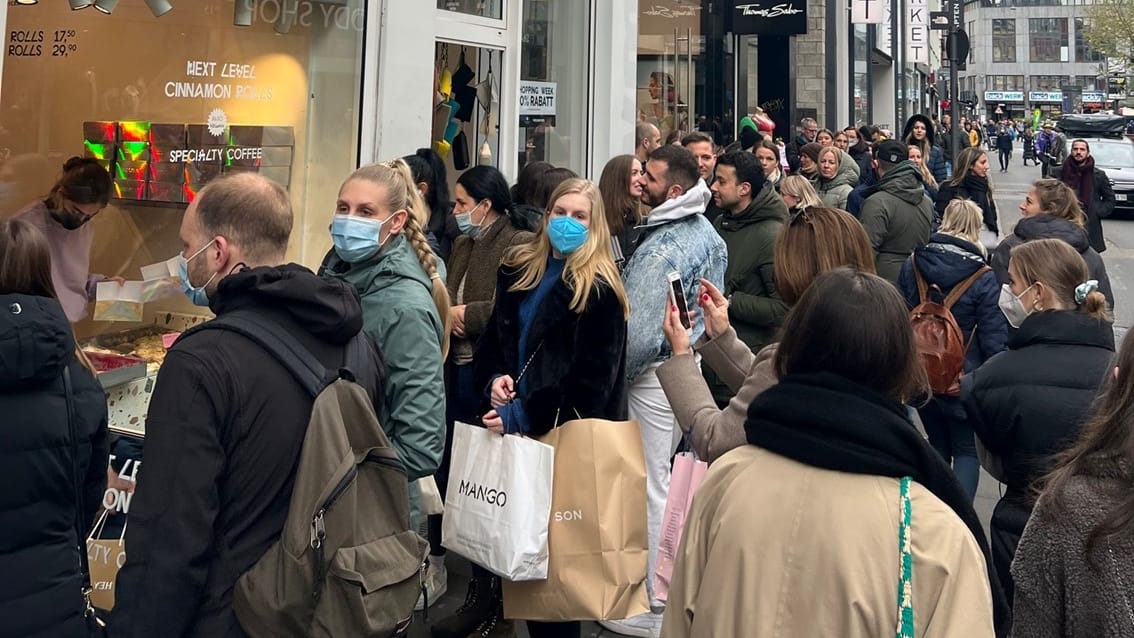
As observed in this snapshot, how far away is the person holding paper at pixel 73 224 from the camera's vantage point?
5.72 m

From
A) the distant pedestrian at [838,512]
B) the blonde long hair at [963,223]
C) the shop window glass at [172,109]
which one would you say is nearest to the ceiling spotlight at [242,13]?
the shop window glass at [172,109]

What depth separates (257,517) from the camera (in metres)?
2.59

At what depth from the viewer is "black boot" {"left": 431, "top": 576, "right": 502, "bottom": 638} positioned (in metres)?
5.11

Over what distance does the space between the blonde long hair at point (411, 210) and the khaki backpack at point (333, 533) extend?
1.29 metres

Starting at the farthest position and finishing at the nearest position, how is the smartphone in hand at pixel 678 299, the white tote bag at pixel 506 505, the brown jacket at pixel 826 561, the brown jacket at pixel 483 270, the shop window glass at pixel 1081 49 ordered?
the shop window glass at pixel 1081 49
the brown jacket at pixel 483 270
the white tote bag at pixel 506 505
the smartphone in hand at pixel 678 299
the brown jacket at pixel 826 561

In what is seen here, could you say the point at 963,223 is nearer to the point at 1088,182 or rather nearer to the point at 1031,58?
the point at 1088,182

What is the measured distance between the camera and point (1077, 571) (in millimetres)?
2240

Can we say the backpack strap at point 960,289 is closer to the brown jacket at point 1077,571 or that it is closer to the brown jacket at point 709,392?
the brown jacket at point 709,392

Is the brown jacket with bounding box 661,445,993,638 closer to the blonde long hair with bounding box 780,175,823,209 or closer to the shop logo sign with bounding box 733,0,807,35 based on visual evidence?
the blonde long hair with bounding box 780,175,823,209

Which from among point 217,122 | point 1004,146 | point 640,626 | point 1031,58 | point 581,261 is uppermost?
point 1031,58

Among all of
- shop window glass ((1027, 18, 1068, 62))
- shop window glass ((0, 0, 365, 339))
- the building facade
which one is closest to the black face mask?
shop window glass ((0, 0, 365, 339))

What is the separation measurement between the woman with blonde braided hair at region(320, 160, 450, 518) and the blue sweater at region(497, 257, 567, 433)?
1.23 feet

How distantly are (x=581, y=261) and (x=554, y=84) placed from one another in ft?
17.9

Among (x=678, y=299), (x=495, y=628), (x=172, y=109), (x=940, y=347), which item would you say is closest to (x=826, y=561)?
(x=678, y=299)
